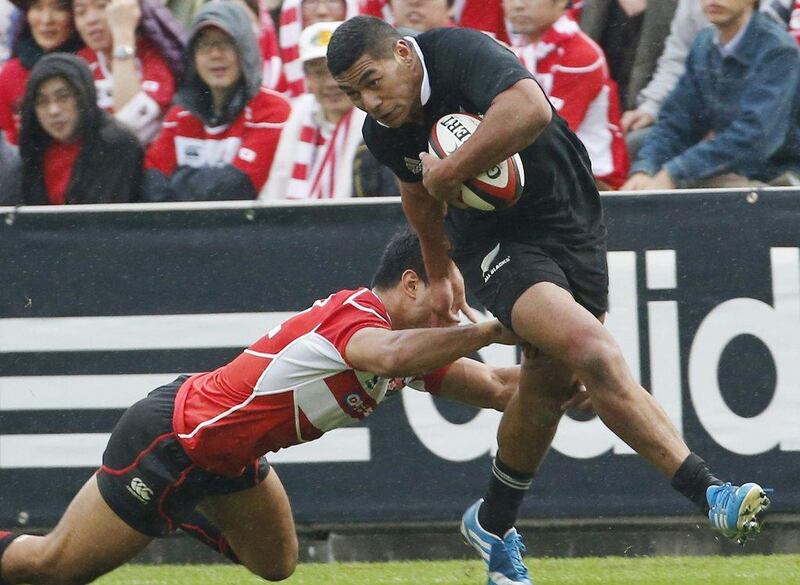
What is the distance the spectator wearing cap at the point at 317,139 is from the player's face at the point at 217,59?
0.36 m

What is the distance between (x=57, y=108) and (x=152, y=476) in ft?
10.4

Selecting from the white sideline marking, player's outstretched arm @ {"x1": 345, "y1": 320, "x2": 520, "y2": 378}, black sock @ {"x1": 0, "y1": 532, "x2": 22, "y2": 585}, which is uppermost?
player's outstretched arm @ {"x1": 345, "y1": 320, "x2": 520, "y2": 378}

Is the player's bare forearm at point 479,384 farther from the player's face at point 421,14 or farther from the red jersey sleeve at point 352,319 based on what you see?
the player's face at point 421,14

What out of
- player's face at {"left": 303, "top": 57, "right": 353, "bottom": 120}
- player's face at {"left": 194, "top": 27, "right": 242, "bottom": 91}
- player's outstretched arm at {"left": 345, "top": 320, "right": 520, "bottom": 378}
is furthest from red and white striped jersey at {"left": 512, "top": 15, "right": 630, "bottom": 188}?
player's outstretched arm at {"left": 345, "top": 320, "right": 520, "bottom": 378}

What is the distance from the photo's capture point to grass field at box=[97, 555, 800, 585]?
6.29 metres

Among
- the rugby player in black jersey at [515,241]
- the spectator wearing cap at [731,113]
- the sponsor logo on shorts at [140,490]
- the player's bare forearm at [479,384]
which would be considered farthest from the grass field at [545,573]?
the spectator wearing cap at [731,113]

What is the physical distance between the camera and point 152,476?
518 centimetres

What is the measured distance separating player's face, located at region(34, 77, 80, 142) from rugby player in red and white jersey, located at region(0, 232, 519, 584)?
9.08 ft

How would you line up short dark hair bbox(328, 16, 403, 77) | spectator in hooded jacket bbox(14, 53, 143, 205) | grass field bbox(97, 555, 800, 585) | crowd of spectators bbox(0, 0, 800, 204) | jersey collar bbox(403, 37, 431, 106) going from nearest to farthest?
short dark hair bbox(328, 16, 403, 77), jersey collar bbox(403, 37, 431, 106), grass field bbox(97, 555, 800, 585), crowd of spectators bbox(0, 0, 800, 204), spectator in hooded jacket bbox(14, 53, 143, 205)

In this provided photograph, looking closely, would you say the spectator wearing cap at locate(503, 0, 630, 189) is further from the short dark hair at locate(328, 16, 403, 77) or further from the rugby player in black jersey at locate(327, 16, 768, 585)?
the short dark hair at locate(328, 16, 403, 77)

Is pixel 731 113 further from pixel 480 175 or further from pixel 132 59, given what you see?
pixel 132 59

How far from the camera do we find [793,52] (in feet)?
23.4

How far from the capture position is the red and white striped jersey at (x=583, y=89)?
733 centimetres

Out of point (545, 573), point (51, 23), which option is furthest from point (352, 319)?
point (51, 23)
